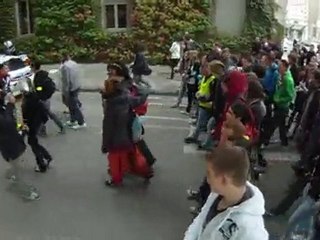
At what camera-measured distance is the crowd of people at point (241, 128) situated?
3.07 metres

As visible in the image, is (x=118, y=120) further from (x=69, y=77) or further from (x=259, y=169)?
(x=69, y=77)

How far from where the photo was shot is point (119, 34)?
21406 mm

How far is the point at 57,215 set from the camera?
686 cm

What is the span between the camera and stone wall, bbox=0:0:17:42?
2100 centimetres

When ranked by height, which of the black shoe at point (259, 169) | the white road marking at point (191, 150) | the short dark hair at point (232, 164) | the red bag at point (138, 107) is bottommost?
the white road marking at point (191, 150)

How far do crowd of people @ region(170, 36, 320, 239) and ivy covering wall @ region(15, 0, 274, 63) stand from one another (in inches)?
258

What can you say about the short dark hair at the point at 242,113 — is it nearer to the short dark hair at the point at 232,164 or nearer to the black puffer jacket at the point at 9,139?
the short dark hair at the point at 232,164

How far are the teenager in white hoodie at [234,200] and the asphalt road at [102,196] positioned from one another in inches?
128

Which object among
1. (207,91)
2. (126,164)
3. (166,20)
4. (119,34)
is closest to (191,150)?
(207,91)

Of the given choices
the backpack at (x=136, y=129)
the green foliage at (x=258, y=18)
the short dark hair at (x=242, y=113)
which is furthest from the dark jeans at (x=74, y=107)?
the green foliage at (x=258, y=18)

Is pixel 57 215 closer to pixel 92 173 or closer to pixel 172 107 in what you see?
pixel 92 173

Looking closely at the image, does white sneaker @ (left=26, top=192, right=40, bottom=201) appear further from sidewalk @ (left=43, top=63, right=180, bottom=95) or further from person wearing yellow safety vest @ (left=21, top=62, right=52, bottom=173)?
sidewalk @ (left=43, top=63, right=180, bottom=95)

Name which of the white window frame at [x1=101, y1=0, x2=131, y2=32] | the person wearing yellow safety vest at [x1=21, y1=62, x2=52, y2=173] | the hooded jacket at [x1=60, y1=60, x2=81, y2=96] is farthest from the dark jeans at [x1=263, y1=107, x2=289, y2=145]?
the white window frame at [x1=101, y1=0, x2=131, y2=32]

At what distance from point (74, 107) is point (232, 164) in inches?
336
